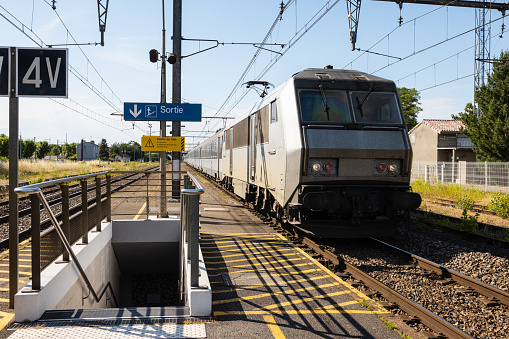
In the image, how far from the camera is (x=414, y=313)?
505 centimetres

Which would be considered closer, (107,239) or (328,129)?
(328,129)

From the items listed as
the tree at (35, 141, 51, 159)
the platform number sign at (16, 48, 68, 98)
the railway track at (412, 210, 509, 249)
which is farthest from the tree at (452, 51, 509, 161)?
the tree at (35, 141, 51, 159)

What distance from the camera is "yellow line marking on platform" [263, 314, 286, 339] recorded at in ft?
14.2

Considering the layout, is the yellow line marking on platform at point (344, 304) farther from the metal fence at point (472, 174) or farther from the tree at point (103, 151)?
the tree at point (103, 151)

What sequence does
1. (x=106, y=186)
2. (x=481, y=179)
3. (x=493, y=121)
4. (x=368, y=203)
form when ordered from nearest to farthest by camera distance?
(x=368, y=203) → (x=106, y=186) → (x=481, y=179) → (x=493, y=121)

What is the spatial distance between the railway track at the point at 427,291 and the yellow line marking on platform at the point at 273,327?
145 cm

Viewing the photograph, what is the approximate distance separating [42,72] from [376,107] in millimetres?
6275

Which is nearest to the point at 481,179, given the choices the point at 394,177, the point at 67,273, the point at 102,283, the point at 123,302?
the point at 394,177

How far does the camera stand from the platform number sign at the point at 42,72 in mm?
5152

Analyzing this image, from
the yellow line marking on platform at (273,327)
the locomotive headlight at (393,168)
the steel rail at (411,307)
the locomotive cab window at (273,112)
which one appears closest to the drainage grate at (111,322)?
the yellow line marking on platform at (273,327)

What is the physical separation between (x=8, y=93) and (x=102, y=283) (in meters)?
4.96

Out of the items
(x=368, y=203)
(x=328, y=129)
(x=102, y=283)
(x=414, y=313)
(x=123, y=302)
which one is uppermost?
(x=328, y=129)

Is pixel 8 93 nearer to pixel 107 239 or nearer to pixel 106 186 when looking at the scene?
pixel 106 186

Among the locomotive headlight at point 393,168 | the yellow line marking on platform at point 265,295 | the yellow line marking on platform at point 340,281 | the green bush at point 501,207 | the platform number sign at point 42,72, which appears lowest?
the yellow line marking on platform at point 265,295
